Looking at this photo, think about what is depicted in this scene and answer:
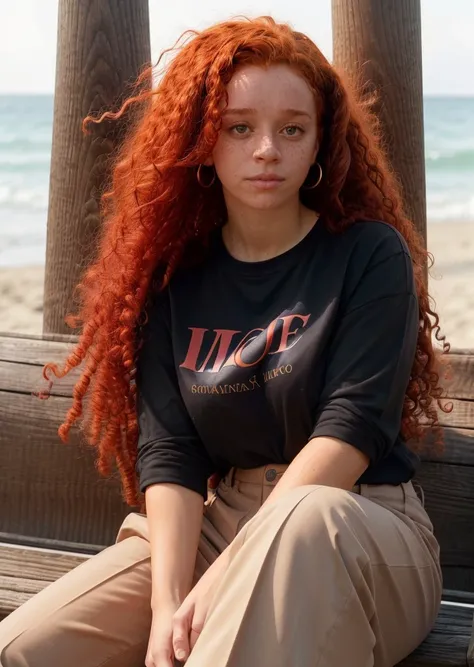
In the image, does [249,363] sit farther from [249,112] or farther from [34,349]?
[34,349]

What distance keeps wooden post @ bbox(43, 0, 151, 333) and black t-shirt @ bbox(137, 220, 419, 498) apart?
0.74 meters

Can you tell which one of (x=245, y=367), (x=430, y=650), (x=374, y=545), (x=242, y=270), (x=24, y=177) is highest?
(x=242, y=270)

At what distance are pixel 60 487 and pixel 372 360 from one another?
4.15 ft

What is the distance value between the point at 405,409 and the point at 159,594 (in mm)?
763

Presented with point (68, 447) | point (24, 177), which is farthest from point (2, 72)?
point (68, 447)

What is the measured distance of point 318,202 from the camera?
2.65m

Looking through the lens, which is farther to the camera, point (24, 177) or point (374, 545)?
point (24, 177)

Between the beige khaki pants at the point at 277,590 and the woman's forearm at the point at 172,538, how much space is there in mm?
81

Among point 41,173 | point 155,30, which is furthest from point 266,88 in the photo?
point 41,173

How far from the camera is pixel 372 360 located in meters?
Answer: 2.35

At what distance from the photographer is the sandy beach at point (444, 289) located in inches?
635

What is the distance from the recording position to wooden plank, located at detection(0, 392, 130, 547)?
10.5 feet

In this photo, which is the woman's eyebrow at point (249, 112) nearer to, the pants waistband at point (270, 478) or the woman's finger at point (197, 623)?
the pants waistband at point (270, 478)

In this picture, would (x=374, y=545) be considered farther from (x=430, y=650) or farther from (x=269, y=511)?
(x=430, y=650)
